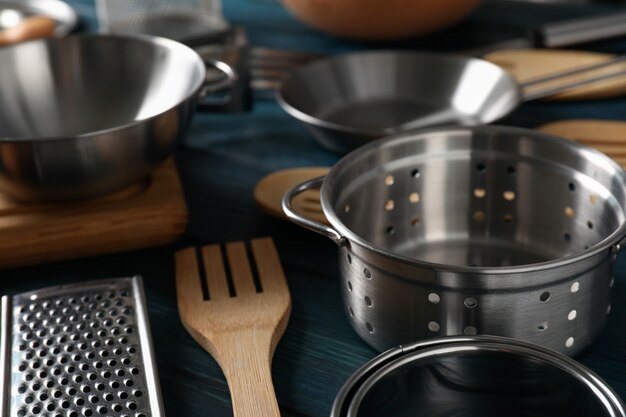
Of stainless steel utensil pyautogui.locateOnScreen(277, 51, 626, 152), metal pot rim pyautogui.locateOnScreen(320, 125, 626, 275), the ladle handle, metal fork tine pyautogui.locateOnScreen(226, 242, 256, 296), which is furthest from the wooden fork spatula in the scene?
the ladle handle

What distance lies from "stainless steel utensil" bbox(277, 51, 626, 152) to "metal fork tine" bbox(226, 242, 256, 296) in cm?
22

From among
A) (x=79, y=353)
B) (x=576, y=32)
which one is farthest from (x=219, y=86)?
(x=576, y=32)

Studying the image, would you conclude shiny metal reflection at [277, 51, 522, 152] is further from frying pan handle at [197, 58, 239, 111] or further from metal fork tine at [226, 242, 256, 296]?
metal fork tine at [226, 242, 256, 296]

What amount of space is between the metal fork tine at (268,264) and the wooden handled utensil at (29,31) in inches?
21.6

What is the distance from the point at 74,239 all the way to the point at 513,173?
0.37m

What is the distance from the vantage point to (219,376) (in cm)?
63

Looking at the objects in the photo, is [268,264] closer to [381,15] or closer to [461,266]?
[461,266]

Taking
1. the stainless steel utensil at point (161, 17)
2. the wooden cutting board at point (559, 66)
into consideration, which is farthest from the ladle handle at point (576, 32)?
the stainless steel utensil at point (161, 17)

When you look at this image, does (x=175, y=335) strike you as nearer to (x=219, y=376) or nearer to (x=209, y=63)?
(x=219, y=376)

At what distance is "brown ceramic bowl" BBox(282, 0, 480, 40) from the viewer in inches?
43.4

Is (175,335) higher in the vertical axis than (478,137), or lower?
lower

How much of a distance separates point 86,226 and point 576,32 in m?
0.69

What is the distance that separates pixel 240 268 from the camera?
73 centimetres

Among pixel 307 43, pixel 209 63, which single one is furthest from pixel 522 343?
pixel 307 43
